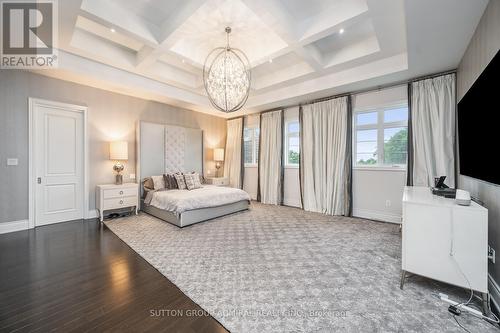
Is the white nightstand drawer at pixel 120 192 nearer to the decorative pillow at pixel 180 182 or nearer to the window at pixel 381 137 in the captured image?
the decorative pillow at pixel 180 182

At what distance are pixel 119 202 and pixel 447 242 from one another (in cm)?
512

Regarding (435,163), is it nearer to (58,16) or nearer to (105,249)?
(105,249)

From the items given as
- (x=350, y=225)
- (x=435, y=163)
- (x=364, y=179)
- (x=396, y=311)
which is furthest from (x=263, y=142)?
(x=396, y=311)

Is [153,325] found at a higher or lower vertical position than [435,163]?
lower

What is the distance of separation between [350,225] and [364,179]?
44.8 inches

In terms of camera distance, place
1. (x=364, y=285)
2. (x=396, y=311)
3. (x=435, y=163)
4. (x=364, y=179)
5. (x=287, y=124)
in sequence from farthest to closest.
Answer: (x=287, y=124)
(x=364, y=179)
(x=435, y=163)
(x=364, y=285)
(x=396, y=311)

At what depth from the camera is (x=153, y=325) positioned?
4.98 feet

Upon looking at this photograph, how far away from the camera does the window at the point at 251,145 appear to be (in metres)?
6.56

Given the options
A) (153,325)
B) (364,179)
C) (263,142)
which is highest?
(263,142)

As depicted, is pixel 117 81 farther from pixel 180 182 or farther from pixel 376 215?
pixel 376 215

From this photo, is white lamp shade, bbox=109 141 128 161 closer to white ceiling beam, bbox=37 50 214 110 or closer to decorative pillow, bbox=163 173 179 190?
decorative pillow, bbox=163 173 179 190

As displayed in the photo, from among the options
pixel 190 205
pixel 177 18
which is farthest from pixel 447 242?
pixel 177 18

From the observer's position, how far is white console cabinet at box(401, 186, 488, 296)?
5.50 feet

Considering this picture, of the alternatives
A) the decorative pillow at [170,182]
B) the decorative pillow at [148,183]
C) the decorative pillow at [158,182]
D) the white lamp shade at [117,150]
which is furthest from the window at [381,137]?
the white lamp shade at [117,150]
